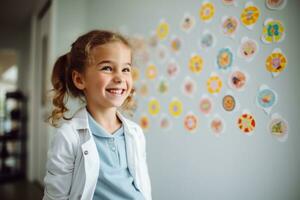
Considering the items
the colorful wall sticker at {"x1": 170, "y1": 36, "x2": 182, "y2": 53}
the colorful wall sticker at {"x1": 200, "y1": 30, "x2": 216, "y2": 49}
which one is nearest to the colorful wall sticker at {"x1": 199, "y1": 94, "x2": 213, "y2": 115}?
the colorful wall sticker at {"x1": 200, "y1": 30, "x2": 216, "y2": 49}

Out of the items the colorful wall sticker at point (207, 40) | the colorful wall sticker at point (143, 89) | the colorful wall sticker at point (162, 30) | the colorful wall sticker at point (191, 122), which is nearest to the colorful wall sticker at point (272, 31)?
the colorful wall sticker at point (207, 40)

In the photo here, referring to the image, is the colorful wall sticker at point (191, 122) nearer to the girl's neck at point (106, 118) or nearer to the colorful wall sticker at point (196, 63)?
the colorful wall sticker at point (196, 63)

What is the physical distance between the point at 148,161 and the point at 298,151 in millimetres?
1004

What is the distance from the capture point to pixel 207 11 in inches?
53.1

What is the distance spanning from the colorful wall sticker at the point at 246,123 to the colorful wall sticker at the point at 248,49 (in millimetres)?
245

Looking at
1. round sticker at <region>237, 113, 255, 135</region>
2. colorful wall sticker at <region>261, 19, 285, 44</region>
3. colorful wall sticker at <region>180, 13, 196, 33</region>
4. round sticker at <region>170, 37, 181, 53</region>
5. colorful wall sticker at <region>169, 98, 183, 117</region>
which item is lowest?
round sticker at <region>237, 113, 255, 135</region>

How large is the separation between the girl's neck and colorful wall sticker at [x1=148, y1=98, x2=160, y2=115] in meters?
0.68

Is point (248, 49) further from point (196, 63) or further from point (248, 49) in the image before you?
point (196, 63)

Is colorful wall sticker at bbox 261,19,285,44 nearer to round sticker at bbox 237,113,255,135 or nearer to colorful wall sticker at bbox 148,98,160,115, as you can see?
round sticker at bbox 237,113,255,135

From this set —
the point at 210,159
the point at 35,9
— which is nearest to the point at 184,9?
the point at 210,159

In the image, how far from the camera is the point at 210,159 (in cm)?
130

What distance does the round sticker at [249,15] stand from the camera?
1.12m

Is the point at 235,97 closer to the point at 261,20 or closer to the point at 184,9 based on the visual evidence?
the point at 261,20

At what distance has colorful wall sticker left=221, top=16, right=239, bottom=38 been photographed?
1.20 meters
